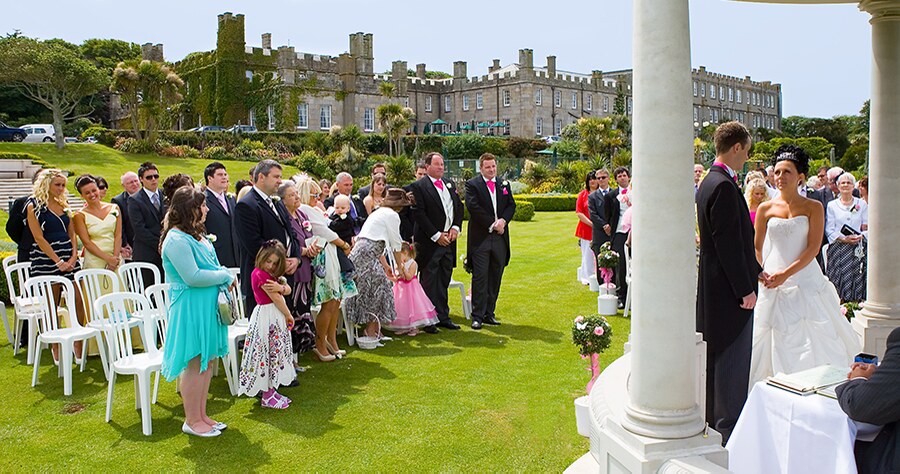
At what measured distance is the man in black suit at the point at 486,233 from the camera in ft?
29.4

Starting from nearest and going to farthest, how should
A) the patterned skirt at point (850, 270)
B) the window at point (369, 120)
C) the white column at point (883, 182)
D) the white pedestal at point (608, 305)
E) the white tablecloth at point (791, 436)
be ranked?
the white tablecloth at point (791, 436)
the white column at point (883, 182)
the patterned skirt at point (850, 270)
the white pedestal at point (608, 305)
the window at point (369, 120)

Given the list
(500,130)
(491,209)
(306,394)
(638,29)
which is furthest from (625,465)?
(500,130)

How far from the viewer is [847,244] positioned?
8992 millimetres

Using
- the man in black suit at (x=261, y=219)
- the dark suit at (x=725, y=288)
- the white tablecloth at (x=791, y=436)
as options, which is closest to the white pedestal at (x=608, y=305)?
the man in black suit at (x=261, y=219)

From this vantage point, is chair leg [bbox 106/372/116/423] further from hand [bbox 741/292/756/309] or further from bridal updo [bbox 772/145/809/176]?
bridal updo [bbox 772/145/809/176]

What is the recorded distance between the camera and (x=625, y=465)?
3.54 m

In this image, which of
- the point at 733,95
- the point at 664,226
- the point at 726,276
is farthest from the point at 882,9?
the point at 733,95

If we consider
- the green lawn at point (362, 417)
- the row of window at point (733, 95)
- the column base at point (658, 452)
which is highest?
the row of window at point (733, 95)

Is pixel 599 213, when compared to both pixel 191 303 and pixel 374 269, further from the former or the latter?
pixel 191 303

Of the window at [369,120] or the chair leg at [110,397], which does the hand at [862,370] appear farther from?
the window at [369,120]

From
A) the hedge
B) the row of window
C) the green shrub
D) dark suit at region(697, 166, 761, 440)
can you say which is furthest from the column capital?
the row of window

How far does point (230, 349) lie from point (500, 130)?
192 ft

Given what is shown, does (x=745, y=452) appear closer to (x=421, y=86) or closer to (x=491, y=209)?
(x=491, y=209)

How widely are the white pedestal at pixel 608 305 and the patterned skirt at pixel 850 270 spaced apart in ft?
8.96
